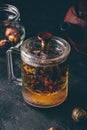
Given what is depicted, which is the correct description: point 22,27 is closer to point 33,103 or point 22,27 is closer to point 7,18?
point 7,18

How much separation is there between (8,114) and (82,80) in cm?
20

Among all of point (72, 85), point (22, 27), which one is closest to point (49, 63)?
point (72, 85)

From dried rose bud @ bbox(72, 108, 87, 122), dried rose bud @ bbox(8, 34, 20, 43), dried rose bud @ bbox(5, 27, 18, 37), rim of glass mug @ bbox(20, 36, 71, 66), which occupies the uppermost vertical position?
rim of glass mug @ bbox(20, 36, 71, 66)

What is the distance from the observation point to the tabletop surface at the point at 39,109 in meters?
0.94

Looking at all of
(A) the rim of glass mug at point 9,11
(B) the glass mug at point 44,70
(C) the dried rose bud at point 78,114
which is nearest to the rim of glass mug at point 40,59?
(B) the glass mug at point 44,70

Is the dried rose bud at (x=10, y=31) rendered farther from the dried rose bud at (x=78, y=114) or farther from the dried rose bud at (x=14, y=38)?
the dried rose bud at (x=78, y=114)

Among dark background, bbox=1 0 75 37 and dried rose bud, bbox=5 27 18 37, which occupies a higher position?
dried rose bud, bbox=5 27 18 37

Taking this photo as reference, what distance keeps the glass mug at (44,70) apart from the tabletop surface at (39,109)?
2 centimetres

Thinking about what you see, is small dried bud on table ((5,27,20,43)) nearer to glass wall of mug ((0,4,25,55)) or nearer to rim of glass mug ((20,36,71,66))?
glass wall of mug ((0,4,25,55))

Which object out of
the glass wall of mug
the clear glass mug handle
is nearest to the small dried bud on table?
the glass wall of mug

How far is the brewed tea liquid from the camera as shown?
935mm

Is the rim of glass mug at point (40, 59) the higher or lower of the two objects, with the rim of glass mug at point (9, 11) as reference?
higher

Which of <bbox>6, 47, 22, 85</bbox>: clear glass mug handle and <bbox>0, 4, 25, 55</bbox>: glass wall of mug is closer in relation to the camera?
<bbox>6, 47, 22, 85</bbox>: clear glass mug handle

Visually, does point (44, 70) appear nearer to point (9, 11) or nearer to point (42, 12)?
point (9, 11)
